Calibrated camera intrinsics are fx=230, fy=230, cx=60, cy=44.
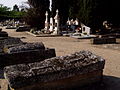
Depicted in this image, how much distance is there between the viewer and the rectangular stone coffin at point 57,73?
245 inches

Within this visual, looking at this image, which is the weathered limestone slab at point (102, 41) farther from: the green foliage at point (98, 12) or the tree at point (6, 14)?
the tree at point (6, 14)

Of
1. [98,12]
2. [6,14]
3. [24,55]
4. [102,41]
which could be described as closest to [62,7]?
[98,12]

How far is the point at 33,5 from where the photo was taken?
1658 inches

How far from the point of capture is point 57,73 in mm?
6586

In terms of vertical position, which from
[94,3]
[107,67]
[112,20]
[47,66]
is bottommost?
[107,67]

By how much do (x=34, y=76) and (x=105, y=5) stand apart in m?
21.8

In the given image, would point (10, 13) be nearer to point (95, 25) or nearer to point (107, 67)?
point (95, 25)

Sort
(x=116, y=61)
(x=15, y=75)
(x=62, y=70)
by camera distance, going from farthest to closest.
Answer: (x=116, y=61), (x=62, y=70), (x=15, y=75)

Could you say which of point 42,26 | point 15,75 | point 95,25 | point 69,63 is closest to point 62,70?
point 69,63

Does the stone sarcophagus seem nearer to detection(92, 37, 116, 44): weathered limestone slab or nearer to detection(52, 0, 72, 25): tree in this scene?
detection(92, 37, 116, 44): weathered limestone slab

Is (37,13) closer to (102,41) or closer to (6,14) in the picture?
(102,41)

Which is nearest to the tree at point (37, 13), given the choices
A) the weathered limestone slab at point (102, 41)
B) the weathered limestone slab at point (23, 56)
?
the weathered limestone slab at point (102, 41)

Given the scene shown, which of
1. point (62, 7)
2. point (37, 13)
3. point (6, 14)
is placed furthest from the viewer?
point (6, 14)

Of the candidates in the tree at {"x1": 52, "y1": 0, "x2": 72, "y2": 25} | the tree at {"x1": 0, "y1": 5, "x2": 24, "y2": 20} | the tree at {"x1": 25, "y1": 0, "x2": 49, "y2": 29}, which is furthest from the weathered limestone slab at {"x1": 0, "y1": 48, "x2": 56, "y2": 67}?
the tree at {"x1": 0, "y1": 5, "x2": 24, "y2": 20}
